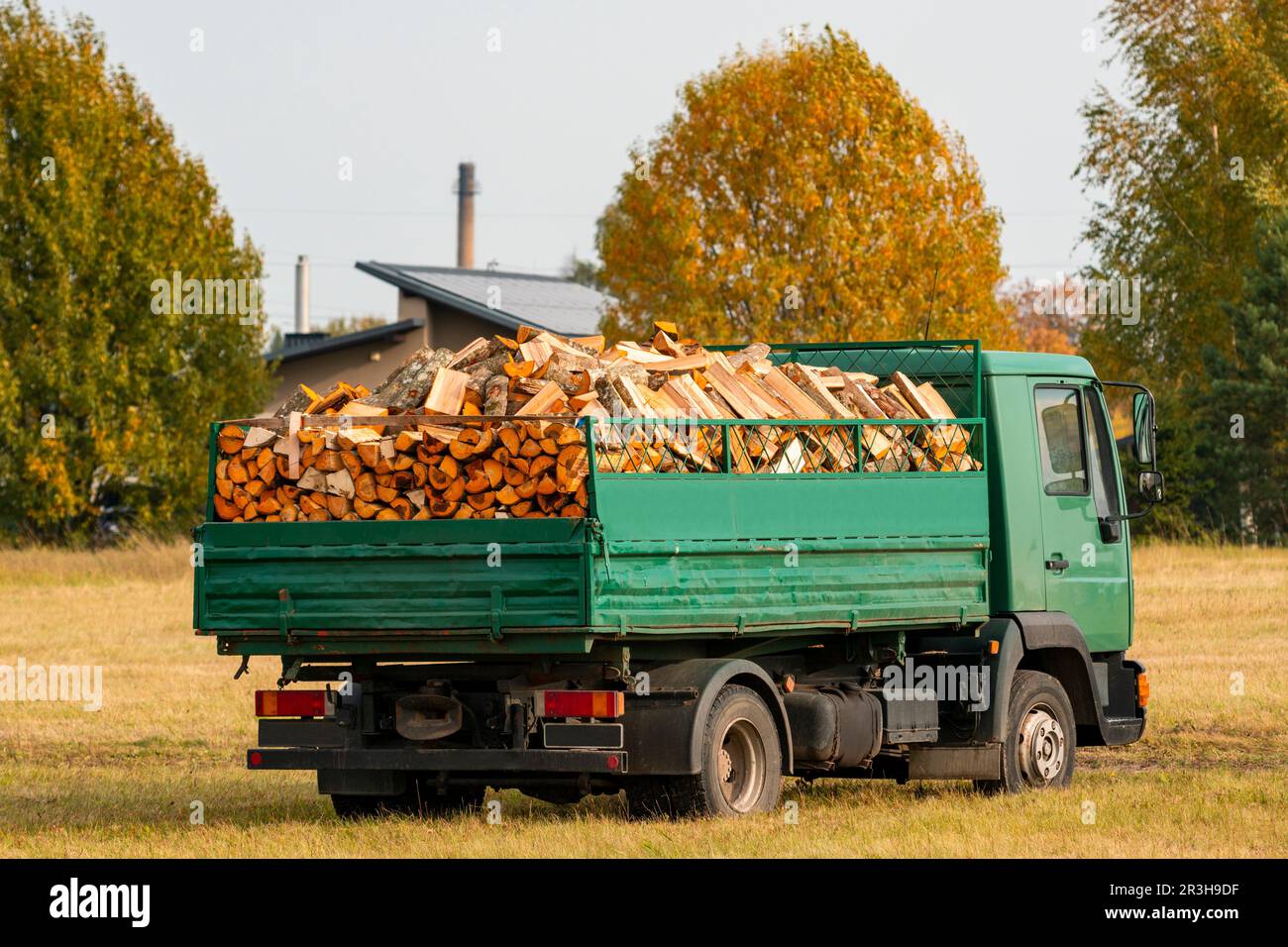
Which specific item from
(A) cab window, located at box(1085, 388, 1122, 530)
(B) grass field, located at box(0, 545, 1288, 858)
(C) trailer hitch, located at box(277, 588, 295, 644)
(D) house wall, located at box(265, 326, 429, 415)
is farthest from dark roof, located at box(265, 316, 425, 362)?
(C) trailer hitch, located at box(277, 588, 295, 644)

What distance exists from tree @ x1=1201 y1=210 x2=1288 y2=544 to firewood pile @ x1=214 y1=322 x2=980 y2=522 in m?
31.2

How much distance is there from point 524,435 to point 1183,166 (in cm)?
4067

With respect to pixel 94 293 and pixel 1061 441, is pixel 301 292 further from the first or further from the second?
pixel 1061 441

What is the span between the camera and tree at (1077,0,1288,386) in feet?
154

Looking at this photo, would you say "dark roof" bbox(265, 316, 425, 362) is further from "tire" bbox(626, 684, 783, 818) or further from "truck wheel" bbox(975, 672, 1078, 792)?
"tire" bbox(626, 684, 783, 818)

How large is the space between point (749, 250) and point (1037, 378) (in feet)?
74.3

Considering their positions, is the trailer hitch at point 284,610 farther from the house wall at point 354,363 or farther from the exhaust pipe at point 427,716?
the house wall at point 354,363

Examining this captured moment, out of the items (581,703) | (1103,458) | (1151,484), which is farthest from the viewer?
(1103,458)

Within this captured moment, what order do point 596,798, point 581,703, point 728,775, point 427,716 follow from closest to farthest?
point 581,703 < point 427,716 < point 728,775 < point 596,798

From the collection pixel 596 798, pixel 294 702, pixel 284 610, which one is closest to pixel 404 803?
pixel 294 702

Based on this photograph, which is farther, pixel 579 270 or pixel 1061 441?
pixel 579 270

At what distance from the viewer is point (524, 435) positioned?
10.7 metres

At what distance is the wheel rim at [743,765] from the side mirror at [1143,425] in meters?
3.19

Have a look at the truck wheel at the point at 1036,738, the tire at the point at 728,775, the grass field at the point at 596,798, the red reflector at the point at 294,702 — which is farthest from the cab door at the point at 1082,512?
the red reflector at the point at 294,702
